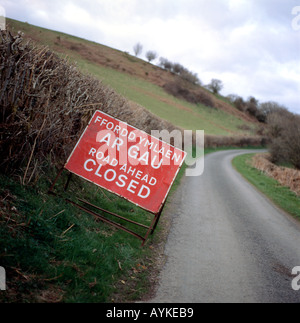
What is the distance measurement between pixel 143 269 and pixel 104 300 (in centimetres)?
131

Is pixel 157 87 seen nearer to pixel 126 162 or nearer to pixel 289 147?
pixel 289 147

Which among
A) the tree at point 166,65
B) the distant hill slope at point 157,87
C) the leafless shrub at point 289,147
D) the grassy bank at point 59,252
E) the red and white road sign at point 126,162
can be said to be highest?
the tree at point 166,65

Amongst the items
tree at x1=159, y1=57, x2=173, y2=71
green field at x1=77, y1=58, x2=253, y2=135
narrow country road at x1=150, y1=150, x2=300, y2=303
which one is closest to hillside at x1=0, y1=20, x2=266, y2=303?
narrow country road at x1=150, y1=150, x2=300, y2=303

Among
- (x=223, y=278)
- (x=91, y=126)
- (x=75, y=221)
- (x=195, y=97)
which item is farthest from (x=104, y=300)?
(x=195, y=97)

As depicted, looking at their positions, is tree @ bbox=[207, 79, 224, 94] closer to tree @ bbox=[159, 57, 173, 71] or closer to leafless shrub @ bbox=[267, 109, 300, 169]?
tree @ bbox=[159, 57, 173, 71]

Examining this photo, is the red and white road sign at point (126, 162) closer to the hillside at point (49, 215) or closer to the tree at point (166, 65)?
the hillside at point (49, 215)

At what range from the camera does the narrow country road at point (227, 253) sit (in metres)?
4.30

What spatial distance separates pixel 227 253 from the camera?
5.97m

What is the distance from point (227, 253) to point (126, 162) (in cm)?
289

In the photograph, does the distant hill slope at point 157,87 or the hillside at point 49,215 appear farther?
the distant hill slope at point 157,87

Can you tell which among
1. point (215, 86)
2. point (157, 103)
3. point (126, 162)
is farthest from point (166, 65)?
point (126, 162)

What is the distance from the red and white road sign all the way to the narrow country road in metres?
1.34

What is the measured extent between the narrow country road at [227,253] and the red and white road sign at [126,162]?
1.34 metres

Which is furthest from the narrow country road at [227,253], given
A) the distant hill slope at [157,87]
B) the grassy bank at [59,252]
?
the distant hill slope at [157,87]
